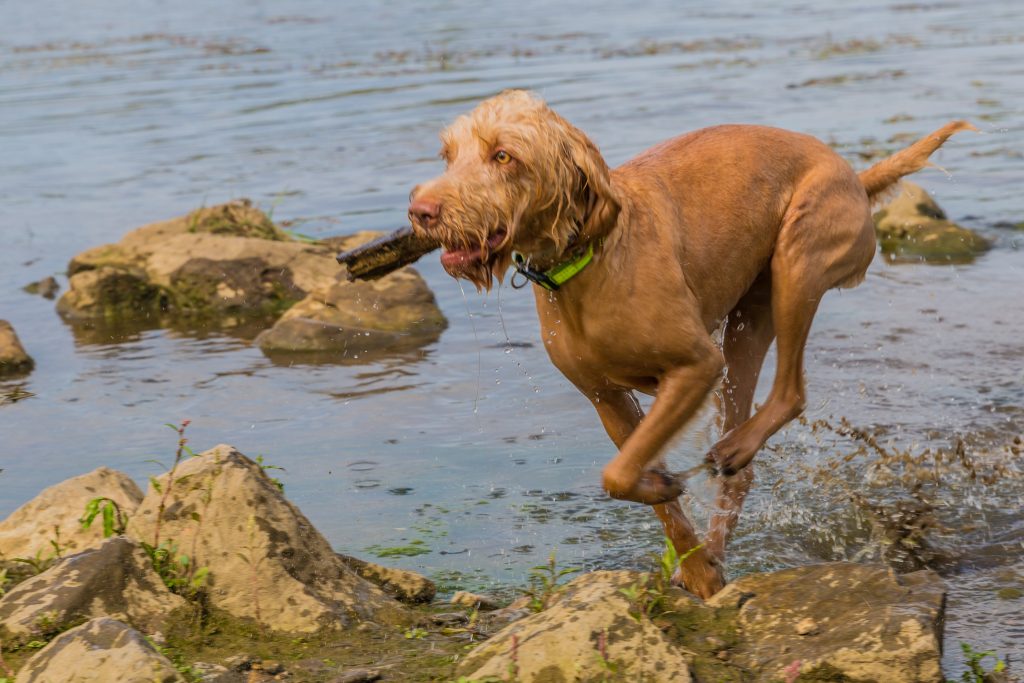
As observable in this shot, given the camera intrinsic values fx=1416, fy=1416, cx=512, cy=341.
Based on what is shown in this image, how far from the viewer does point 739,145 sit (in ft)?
18.2

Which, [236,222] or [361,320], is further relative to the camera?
[236,222]

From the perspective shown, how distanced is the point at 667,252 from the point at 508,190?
0.80m

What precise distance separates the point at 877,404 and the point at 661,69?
13.5 meters

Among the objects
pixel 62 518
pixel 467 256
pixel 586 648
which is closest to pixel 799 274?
pixel 467 256

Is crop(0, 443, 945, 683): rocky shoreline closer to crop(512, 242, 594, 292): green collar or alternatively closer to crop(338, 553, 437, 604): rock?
crop(338, 553, 437, 604): rock

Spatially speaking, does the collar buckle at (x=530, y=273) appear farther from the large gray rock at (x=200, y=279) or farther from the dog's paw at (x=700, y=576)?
the large gray rock at (x=200, y=279)

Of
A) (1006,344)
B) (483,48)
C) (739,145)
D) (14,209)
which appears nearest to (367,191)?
(14,209)

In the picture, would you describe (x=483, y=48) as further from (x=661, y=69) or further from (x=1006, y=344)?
(x=1006, y=344)

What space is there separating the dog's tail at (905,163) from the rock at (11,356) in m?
5.47

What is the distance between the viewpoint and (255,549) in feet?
15.9

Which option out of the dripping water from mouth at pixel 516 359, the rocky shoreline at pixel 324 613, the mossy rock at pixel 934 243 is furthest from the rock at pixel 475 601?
the mossy rock at pixel 934 243

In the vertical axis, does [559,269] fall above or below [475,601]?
above

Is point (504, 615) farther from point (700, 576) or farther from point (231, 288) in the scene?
point (231, 288)

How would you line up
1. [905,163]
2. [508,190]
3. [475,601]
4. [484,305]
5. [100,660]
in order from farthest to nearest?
[484,305] < [905,163] < [475,601] < [508,190] < [100,660]
